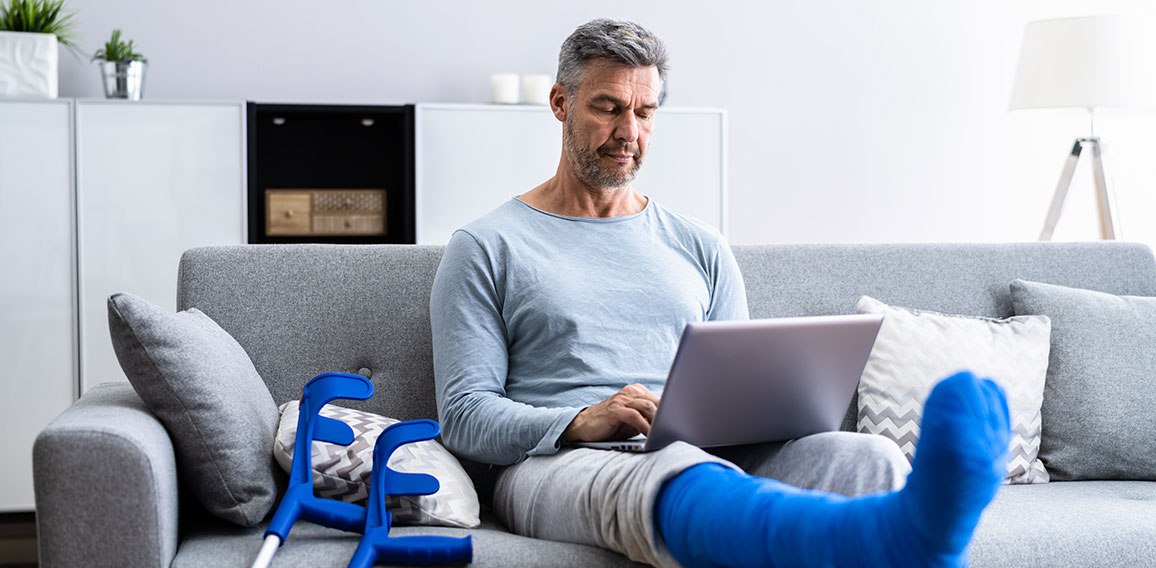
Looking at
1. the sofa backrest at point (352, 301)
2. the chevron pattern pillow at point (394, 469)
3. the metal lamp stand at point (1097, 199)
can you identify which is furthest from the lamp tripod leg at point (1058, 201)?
the chevron pattern pillow at point (394, 469)

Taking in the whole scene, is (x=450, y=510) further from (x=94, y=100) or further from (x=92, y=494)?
(x=94, y=100)

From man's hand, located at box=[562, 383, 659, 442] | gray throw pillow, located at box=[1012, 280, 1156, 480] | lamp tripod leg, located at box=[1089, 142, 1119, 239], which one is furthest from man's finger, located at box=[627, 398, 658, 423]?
lamp tripod leg, located at box=[1089, 142, 1119, 239]

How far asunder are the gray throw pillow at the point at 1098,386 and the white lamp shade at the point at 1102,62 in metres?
1.23

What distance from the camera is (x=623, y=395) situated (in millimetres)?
1471

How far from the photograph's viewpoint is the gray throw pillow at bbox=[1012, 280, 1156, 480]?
1.94 meters

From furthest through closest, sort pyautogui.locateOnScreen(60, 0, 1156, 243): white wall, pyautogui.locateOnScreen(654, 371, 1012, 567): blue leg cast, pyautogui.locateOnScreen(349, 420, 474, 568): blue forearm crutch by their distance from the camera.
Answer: pyautogui.locateOnScreen(60, 0, 1156, 243): white wall < pyautogui.locateOnScreen(349, 420, 474, 568): blue forearm crutch < pyautogui.locateOnScreen(654, 371, 1012, 567): blue leg cast

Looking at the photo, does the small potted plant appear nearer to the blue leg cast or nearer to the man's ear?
the man's ear

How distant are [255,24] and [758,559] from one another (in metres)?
3.22

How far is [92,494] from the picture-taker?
4.11 ft

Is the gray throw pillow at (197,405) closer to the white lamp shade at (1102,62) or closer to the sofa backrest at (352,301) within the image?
the sofa backrest at (352,301)

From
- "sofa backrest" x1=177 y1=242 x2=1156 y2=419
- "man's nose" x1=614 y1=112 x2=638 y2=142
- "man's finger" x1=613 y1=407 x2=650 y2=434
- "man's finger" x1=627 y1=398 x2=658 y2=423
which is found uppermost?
"man's nose" x1=614 y1=112 x2=638 y2=142

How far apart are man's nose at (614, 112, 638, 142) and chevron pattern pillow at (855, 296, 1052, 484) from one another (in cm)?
61

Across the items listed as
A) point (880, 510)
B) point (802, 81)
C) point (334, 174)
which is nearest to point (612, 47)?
point (880, 510)

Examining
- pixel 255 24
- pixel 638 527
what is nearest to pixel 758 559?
pixel 638 527
